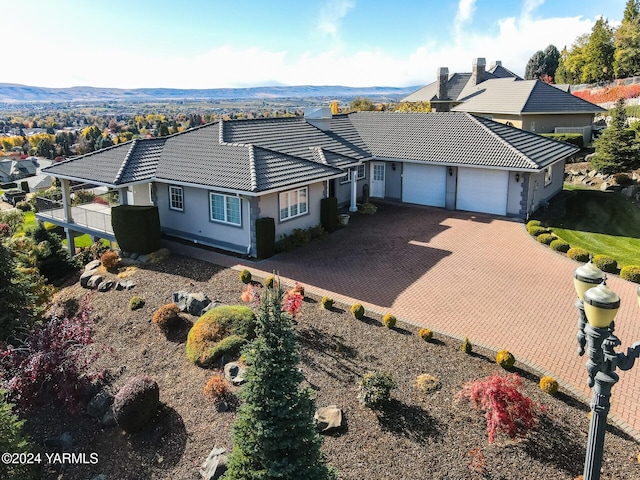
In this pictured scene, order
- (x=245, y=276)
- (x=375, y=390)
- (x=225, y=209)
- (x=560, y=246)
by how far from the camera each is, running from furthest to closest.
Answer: (x=225, y=209) → (x=560, y=246) → (x=245, y=276) → (x=375, y=390)

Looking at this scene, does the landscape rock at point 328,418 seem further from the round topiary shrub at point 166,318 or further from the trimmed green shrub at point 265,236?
the trimmed green shrub at point 265,236

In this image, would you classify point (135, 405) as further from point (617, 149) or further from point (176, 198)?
point (617, 149)

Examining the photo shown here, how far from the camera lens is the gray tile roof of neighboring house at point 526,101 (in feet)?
132

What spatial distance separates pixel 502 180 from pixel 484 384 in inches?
705

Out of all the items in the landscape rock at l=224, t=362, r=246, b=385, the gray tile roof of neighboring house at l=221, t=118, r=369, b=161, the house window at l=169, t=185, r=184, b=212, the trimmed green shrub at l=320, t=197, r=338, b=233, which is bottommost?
the landscape rock at l=224, t=362, r=246, b=385

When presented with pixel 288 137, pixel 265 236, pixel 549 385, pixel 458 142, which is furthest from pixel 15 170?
pixel 549 385

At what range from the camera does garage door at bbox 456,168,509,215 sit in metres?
26.0

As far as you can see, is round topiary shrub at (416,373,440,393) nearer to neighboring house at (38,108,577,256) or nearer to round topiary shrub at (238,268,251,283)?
round topiary shrub at (238,268,251,283)

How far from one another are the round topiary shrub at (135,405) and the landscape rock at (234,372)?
1.84 metres

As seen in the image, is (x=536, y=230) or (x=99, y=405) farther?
(x=536, y=230)

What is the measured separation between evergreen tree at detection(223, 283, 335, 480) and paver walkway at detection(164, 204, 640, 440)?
7438 mm

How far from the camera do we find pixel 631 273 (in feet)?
59.0

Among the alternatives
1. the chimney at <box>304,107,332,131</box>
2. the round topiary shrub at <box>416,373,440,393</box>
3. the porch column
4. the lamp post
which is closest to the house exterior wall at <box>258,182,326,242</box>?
the porch column

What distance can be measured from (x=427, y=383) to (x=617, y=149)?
27486 millimetres
